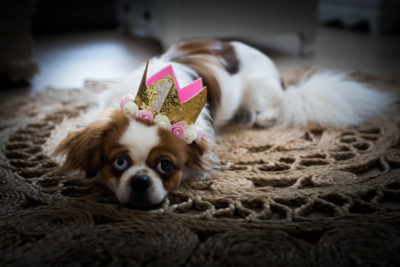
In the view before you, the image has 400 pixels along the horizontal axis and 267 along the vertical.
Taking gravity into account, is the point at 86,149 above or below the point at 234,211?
above

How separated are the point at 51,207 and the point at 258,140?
96cm

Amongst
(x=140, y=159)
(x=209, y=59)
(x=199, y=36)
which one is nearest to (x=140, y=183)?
(x=140, y=159)

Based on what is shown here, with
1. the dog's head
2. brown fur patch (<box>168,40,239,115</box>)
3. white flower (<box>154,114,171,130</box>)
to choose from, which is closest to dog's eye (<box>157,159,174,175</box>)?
the dog's head

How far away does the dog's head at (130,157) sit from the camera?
4.05 feet

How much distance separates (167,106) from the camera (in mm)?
1321

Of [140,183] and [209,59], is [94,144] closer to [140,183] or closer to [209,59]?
[140,183]

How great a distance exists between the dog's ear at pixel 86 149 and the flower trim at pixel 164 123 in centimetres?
9

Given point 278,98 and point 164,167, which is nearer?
point 164,167

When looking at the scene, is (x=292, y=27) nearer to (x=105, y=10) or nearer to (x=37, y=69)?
(x=37, y=69)

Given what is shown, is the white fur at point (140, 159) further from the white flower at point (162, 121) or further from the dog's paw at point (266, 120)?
the dog's paw at point (266, 120)

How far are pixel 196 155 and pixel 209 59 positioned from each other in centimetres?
70

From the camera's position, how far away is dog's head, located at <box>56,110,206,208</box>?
4.05 feet

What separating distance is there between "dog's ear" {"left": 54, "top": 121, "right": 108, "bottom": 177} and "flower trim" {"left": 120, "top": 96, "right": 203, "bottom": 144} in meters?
0.09

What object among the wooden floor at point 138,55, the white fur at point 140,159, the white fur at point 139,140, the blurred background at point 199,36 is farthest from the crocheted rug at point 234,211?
the wooden floor at point 138,55
